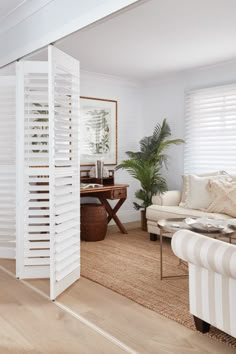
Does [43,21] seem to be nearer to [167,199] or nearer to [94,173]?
[94,173]

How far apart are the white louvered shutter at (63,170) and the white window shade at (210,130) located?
2.62 meters

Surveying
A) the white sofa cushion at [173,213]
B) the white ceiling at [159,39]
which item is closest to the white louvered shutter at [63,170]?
the white ceiling at [159,39]

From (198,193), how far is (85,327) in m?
2.72

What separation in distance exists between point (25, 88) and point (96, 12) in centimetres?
119

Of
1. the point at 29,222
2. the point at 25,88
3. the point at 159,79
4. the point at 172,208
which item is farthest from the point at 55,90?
the point at 159,79

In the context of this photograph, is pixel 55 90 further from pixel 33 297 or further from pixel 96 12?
pixel 33 297

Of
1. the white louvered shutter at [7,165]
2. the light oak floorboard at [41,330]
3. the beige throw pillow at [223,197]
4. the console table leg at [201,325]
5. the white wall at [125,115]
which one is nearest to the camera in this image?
the light oak floorboard at [41,330]

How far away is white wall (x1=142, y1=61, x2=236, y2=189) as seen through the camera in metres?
5.53

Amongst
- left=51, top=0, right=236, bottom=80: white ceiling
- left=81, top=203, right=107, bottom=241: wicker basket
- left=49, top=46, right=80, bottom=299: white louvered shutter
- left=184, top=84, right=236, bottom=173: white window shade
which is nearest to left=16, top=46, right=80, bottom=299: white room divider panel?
left=49, top=46, right=80, bottom=299: white louvered shutter

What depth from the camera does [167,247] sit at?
487 cm

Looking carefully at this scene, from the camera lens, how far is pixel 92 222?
5.10 meters

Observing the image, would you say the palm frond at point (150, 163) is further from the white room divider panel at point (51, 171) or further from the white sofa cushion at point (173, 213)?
the white room divider panel at point (51, 171)

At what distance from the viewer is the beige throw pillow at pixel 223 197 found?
4.55 m

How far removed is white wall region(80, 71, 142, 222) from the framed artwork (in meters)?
0.13
